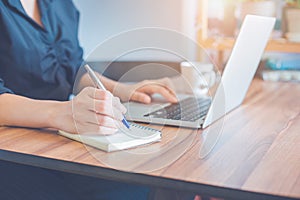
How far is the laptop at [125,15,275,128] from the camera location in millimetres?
948

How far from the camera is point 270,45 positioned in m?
1.71

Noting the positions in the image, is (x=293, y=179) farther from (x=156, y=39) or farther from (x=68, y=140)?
(x=156, y=39)

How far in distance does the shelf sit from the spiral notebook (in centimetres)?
99

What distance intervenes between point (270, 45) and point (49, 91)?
0.92 meters

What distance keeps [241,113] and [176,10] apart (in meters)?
0.95

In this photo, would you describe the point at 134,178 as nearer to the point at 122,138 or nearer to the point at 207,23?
the point at 122,138

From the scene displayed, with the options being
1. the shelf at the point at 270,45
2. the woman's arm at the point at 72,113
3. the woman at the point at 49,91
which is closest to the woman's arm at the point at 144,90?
the woman at the point at 49,91

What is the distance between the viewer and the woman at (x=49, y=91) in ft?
2.73

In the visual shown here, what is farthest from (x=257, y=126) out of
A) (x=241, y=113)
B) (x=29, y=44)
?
(x=29, y=44)

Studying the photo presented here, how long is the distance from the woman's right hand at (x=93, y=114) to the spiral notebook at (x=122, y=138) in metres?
0.01

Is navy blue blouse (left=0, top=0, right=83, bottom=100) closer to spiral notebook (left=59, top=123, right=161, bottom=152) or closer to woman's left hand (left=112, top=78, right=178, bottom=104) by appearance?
woman's left hand (left=112, top=78, right=178, bottom=104)

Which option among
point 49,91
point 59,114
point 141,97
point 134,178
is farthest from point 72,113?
point 49,91

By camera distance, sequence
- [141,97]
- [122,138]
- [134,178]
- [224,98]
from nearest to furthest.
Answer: [134,178] → [122,138] → [224,98] → [141,97]

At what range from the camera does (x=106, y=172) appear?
69 centimetres
